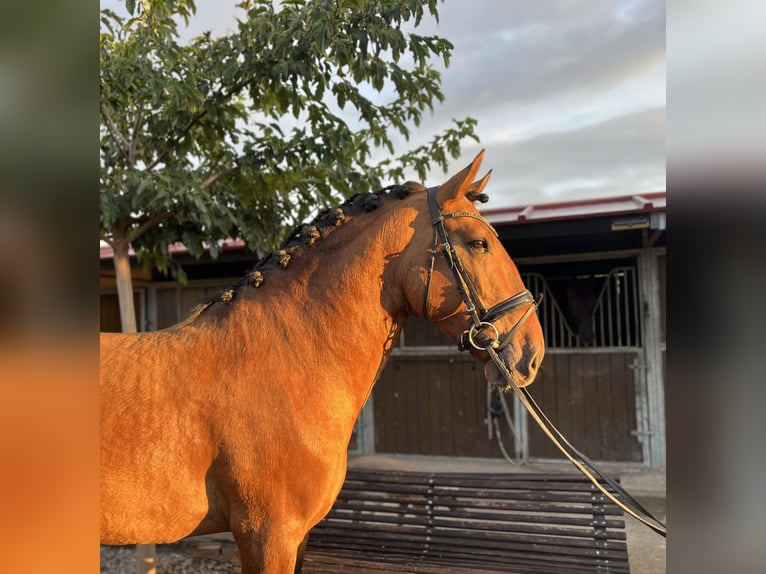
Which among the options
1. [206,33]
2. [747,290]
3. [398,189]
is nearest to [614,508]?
[398,189]

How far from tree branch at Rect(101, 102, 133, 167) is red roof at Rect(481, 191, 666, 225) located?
11.8 ft

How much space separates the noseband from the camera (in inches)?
67.8

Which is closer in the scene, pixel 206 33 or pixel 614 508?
pixel 614 508

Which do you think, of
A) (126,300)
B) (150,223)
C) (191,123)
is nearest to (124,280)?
(126,300)

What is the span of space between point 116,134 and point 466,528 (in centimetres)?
364

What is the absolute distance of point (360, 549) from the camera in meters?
3.43

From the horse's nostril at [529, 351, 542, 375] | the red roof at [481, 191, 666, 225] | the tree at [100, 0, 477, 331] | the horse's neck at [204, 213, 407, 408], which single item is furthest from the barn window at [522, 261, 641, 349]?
the horse's neck at [204, 213, 407, 408]

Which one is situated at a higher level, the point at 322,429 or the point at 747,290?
the point at 747,290

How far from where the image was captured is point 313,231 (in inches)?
75.2

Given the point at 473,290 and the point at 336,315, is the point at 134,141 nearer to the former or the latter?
the point at 336,315

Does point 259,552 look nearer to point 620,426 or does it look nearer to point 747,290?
point 747,290

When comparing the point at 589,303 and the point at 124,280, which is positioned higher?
the point at 124,280

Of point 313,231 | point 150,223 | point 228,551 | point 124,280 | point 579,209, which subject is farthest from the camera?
point 579,209

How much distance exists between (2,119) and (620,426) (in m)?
6.66
